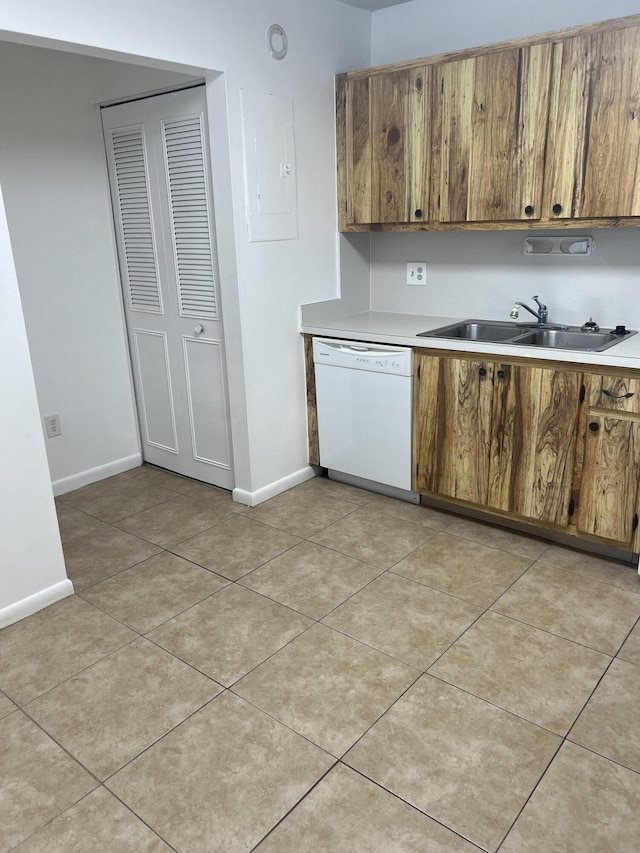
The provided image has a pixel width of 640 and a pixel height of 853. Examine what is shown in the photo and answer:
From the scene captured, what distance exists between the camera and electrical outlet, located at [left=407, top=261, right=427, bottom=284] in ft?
11.8

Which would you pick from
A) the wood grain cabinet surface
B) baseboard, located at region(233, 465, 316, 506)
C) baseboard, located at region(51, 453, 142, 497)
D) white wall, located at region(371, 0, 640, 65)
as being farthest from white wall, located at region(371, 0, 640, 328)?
baseboard, located at region(51, 453, 142, 497)

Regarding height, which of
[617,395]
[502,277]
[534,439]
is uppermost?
[502,277]

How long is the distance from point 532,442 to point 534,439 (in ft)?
0.06

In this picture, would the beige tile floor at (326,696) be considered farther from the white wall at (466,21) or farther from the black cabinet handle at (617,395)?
the white wall at (466,21)

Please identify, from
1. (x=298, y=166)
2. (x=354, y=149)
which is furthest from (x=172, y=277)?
(x=354, y=149)

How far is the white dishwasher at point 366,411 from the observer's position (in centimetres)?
316

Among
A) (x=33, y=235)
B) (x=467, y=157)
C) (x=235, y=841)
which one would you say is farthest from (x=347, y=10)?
(x=235, y=841)

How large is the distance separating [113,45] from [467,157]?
5.01 ft

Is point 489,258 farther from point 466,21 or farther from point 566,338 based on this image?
point 466,21

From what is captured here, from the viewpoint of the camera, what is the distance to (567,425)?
2680mm

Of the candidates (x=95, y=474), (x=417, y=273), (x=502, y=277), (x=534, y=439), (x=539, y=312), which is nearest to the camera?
(x=534, y=439)

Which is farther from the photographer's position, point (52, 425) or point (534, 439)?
point (52, 425)

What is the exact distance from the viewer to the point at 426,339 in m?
2.99

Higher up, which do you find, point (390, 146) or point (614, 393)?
point (390, 146)
